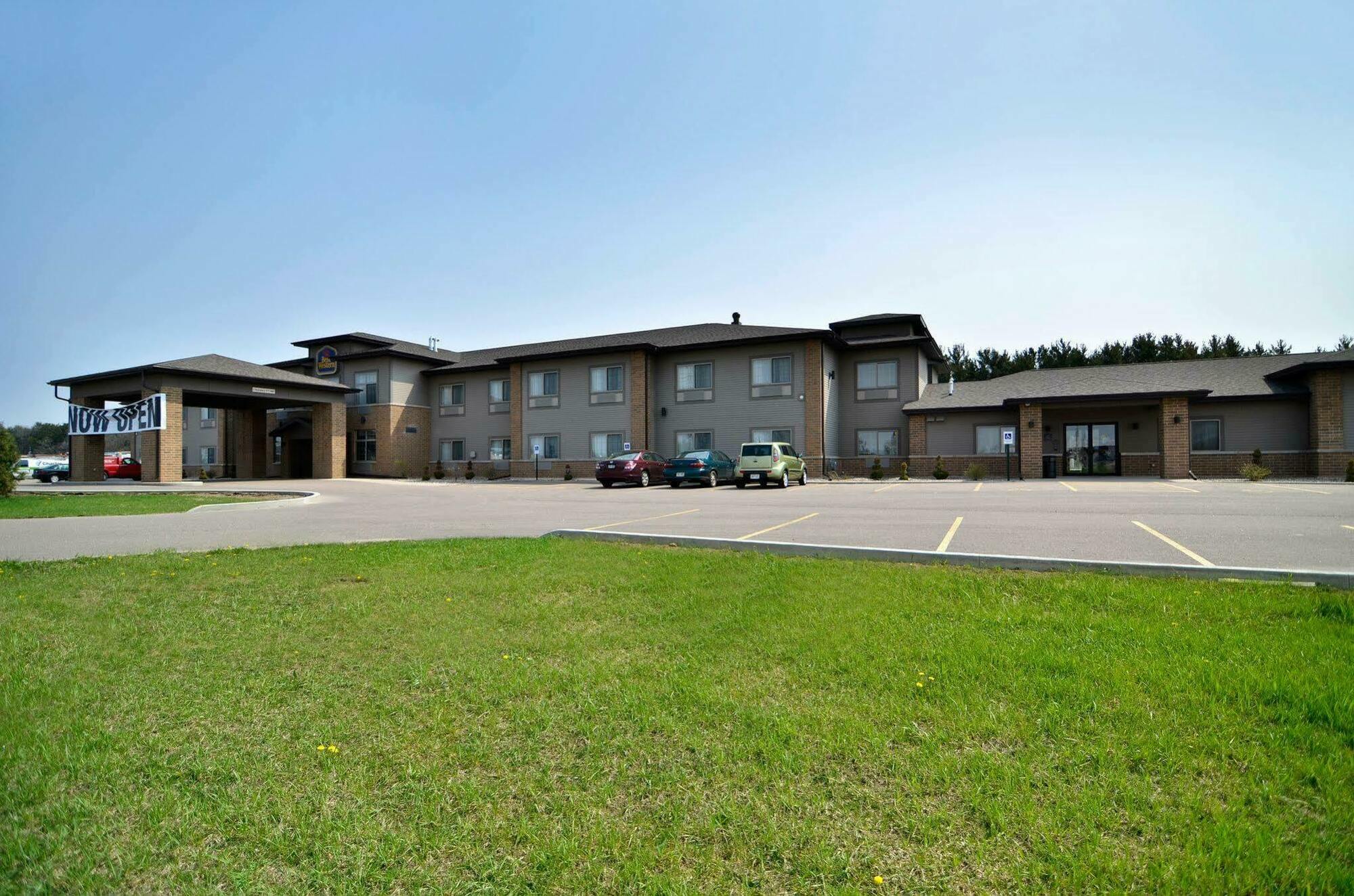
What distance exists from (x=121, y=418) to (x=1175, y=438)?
48.5 metres

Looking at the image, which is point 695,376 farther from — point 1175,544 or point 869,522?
point 1175,544

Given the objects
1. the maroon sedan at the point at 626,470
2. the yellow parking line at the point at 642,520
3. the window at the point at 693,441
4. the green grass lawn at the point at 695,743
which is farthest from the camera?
the window at the point at 693,441

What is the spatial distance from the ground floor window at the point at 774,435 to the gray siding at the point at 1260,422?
56.1 feet

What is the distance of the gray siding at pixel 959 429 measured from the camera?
33.3 metres

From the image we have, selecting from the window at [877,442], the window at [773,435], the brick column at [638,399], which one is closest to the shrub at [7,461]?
the brick column at [638,399]

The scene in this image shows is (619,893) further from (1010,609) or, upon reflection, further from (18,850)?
(1010,609)

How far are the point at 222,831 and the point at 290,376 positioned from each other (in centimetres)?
4082

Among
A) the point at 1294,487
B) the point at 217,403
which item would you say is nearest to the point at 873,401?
the point at 1294,487

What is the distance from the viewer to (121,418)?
35.2 meters

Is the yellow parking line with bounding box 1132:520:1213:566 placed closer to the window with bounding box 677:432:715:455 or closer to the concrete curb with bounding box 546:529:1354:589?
the concrete curb with bounding box 546:529:1354:589

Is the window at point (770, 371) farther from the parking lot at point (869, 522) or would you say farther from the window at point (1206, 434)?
the window at point (1206, 434)

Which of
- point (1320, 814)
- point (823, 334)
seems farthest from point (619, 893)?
point (823, 334)

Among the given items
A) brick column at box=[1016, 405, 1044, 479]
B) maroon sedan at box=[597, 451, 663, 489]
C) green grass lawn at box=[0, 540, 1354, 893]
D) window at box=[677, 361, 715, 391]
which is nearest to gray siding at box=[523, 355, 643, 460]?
window at box=[677, 361, 715, 391]

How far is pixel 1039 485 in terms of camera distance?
24.4m
